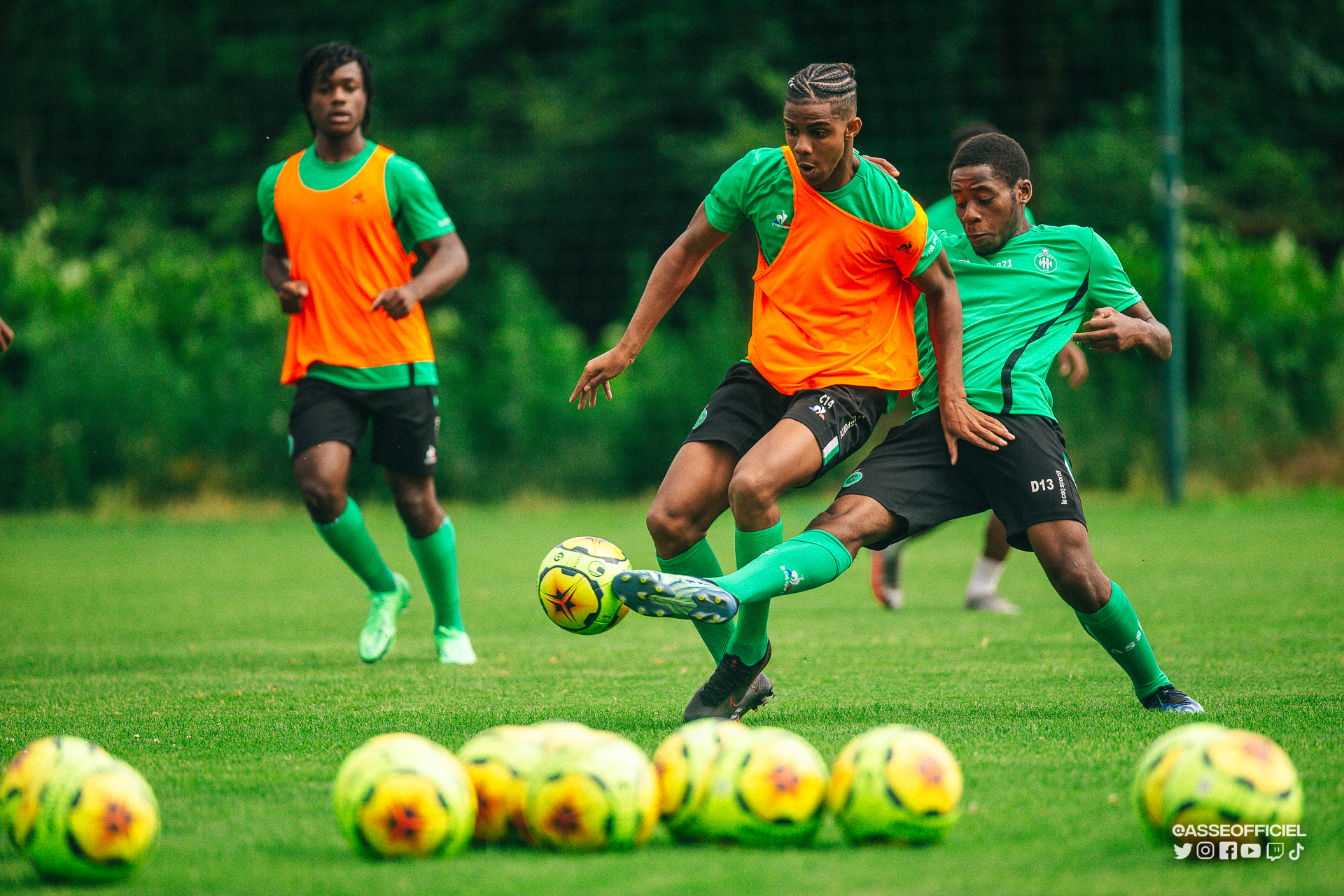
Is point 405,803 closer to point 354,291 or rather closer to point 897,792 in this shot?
point 897,792

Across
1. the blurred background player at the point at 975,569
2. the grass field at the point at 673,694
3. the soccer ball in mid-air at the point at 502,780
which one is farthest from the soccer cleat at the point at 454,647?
the soccer ball in mid-air at the point at 502,780

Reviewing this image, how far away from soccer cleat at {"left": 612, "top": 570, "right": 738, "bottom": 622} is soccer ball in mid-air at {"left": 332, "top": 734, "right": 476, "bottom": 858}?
82 cm

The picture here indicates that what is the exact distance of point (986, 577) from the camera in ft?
26.6

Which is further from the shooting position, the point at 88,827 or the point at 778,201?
the point at 778,201

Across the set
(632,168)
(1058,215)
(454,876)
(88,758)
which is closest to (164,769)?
(88,758)

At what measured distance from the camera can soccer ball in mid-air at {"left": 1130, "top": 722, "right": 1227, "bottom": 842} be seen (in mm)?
3084

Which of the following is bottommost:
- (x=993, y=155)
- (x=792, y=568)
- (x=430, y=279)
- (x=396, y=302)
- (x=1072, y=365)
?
(x=792, y=568)

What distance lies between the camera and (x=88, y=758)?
10.1 ft

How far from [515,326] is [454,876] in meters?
15.6

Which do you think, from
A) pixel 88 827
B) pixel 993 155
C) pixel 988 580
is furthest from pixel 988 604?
pixel 88 827

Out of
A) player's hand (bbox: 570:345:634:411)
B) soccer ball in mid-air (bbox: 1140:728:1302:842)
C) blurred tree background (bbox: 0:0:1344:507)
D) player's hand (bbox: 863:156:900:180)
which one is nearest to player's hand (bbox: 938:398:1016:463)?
player's hand (bbox: 863:156:900:180)

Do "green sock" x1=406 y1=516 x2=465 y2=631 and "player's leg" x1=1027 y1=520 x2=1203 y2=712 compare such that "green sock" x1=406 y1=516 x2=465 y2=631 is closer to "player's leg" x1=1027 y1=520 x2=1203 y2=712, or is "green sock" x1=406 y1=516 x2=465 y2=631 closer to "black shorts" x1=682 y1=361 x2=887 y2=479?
"black shorts" x1=682 y1=361 x2=887 y2=479

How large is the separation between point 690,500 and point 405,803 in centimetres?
195

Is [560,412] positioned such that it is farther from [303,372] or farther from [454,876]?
[454,876]
